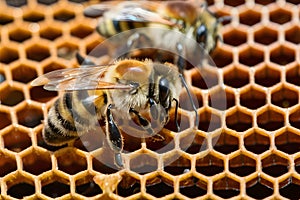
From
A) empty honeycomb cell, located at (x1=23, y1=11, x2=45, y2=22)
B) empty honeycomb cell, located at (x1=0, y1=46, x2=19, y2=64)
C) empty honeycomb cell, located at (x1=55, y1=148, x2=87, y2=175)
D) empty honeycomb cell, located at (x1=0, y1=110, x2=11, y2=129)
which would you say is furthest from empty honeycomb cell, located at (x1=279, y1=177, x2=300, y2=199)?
empty honeycomb cell, located at (x1=23, y1=11, x2=45, y2=22)

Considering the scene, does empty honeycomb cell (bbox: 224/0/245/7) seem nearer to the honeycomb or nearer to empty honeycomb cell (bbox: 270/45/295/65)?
the honeycomb

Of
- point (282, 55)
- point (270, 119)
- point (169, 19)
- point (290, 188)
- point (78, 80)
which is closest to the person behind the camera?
point (78, 80)

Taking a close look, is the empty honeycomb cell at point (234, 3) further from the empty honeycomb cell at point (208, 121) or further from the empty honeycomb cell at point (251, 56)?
the empty honeycomb cell at point (208, 121)

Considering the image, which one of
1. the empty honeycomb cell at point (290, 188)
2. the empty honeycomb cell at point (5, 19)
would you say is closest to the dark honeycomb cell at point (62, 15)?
the empty honeycomb cell at point (5, 19)

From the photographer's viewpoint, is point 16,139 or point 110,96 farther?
point 16,139

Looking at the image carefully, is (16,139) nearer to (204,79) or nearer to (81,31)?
(81,31)

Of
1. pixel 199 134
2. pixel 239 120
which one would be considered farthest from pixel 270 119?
pixel 199 134

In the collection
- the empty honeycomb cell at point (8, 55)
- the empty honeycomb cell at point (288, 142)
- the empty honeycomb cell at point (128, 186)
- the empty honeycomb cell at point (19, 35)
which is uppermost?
the empty honeycomb cell at point (19, 35)
